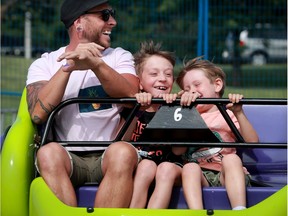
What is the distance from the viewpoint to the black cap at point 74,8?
4.50 m

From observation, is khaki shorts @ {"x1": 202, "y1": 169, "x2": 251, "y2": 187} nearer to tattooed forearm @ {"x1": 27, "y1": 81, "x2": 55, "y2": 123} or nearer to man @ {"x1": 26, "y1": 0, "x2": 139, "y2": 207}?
man @ {"x1": 26, "y1": 0, "x2": 139, "y2": 207}

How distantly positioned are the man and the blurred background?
17.7 ft

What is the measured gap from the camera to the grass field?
11180 mm

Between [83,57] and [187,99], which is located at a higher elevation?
[83,57]

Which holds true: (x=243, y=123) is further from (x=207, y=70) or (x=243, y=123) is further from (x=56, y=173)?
(x=56, y=173)

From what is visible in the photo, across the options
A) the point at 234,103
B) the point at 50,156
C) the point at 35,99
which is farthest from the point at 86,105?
the point at 234,103

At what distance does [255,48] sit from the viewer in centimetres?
1359

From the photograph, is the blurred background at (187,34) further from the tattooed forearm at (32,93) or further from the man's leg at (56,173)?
the man's leg at (56,173)

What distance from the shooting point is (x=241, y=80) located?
36.8 ft

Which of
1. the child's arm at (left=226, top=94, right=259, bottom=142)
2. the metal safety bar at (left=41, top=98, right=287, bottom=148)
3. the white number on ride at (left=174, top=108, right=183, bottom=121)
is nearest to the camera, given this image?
the metal safety bar at (left=41, top=98, right=287, bottom=148)

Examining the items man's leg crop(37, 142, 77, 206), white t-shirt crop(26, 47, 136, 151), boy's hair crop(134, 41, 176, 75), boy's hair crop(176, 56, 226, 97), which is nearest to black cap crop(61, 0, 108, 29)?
white t-shirt crop(26, 47, 136, 151)

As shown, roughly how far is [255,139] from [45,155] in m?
1.20

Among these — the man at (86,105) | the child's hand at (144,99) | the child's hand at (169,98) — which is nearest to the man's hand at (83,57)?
the man at (86,105)

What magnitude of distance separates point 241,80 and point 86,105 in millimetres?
7001
